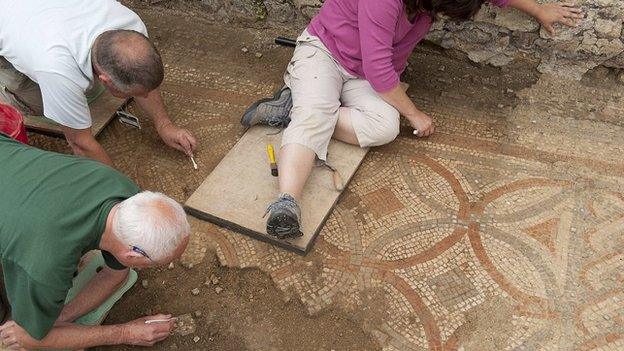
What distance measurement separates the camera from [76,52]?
7.29 feet

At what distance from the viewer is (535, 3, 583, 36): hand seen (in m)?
2.89

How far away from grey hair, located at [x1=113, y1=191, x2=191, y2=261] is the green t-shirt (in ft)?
0.27

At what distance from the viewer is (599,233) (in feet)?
8.05

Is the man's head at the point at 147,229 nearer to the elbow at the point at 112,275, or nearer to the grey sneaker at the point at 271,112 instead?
the elbow at the point at 112,275

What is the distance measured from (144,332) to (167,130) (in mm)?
1059

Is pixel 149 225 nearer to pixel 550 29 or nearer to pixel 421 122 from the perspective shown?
pixel 421 122

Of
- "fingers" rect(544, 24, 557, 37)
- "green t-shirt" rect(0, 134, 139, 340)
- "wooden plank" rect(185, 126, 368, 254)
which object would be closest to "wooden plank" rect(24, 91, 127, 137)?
"wooden plank" rect(185, 126, 368, 254)

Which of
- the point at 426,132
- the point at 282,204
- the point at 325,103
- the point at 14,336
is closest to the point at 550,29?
the point at 426,132

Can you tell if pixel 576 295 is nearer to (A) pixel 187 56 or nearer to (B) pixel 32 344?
(B) pixel 32 344

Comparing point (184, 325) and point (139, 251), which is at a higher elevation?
point (139, 251)

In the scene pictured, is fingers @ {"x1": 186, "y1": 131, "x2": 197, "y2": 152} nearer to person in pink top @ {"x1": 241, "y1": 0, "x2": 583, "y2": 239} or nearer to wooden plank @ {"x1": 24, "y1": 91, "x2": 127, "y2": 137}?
person in pink top @ {"x1": 241, "y1": 0, "x2": 583, "y2": 239}

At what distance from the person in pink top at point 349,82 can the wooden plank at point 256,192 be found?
0.29 ft

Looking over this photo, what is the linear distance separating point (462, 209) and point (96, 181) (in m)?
1.62

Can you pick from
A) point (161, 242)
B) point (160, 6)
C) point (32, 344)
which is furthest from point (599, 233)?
point (160, 6)
